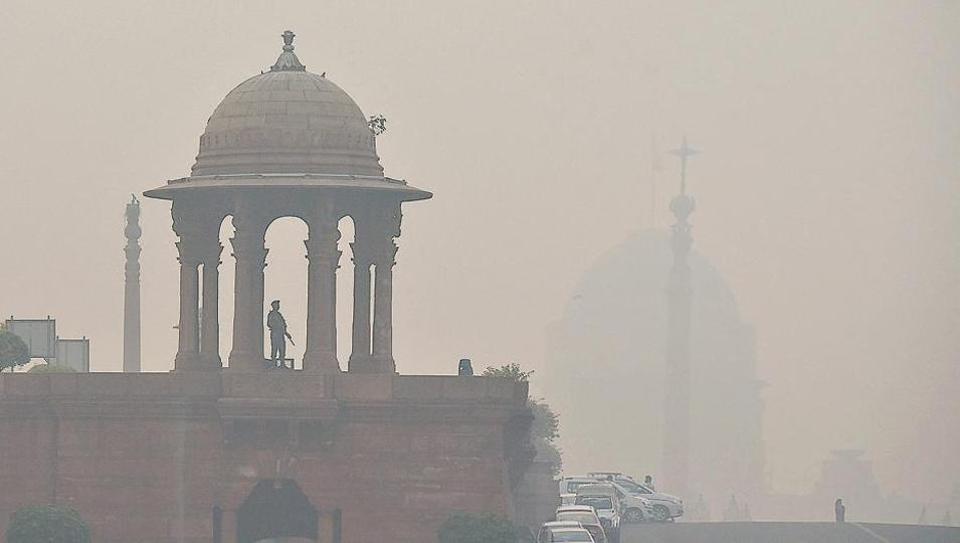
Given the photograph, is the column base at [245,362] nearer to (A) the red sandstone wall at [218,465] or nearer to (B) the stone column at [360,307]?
(A) the red sandstone wall at [218,465]

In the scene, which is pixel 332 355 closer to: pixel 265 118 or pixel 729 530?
pixel 265 118

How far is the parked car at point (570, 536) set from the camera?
258ft

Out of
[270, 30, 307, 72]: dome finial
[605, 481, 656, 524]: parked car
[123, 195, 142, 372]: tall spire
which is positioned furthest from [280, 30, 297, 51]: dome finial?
[123, 195, 142, 372]: tall spire

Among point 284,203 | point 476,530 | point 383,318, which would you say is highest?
point 284,203

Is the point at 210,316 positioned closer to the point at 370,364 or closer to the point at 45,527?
the point at 370,364

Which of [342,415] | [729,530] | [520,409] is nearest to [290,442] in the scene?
[342,415]

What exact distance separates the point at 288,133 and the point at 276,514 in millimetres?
9283

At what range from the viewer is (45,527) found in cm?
7338

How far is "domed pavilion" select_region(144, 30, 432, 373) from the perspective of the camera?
77625 mm

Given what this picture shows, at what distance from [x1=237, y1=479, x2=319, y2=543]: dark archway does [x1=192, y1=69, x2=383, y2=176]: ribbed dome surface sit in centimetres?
775

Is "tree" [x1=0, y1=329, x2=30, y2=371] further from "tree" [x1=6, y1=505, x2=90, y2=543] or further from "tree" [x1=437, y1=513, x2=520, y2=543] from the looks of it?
"tree" [x1=437, y1=513, x2=520, y2=543]

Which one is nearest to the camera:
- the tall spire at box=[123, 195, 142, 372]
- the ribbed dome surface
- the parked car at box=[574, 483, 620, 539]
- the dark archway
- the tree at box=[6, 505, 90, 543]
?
the tree at box=[6, 505, 90, 543]

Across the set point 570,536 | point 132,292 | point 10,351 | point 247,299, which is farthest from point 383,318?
point 132,292

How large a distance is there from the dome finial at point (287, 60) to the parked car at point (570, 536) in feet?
43.1
